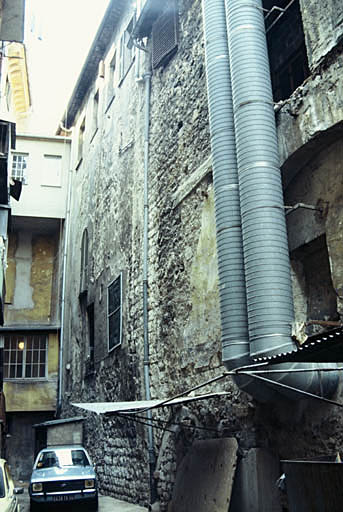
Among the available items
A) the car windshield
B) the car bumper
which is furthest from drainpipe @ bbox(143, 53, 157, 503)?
the car windshield

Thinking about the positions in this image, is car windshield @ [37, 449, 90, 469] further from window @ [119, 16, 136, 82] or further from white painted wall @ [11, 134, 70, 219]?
white painted wall @ [11, 134, 70, 219]

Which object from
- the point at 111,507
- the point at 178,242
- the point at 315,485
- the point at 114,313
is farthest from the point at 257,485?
the point at 114,313

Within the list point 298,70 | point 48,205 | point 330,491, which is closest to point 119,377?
point 298,70

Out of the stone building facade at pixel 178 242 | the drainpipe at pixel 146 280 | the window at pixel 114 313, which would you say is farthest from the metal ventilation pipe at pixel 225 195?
the window at pixel 114 313

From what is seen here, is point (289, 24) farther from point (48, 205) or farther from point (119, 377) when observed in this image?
point (48, 205)

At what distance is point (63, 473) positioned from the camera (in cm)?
1044

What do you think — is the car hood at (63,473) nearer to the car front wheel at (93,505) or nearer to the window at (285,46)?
the car front wheel at (93,505)

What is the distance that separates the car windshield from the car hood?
182 millimetres

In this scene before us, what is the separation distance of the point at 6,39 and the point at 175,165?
5.61 metres

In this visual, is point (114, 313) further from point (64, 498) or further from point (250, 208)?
point (250, 208)

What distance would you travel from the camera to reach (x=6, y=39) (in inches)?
490

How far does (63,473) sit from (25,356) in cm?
1006

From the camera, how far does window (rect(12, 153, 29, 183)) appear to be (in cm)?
2112

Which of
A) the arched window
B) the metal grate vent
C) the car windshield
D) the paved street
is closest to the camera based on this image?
the paved street
